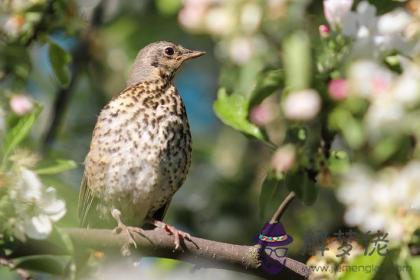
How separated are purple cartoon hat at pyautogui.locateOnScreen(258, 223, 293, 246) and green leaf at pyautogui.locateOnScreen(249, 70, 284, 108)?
0.45 metres

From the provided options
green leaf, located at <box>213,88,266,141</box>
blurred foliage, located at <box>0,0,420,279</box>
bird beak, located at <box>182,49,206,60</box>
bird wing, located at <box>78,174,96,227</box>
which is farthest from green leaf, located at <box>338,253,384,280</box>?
bird beak, located at <box>182,49,206,60</box>

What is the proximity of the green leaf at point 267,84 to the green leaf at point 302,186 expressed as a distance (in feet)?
0.98

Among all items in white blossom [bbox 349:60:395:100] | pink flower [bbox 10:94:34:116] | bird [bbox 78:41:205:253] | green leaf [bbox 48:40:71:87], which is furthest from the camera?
bird [bbox 78:41:205:253]

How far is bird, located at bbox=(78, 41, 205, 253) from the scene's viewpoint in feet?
15.3

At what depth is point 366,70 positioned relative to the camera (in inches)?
126

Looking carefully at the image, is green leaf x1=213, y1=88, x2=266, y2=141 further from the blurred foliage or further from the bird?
the bird

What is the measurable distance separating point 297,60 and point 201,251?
85 centimetres

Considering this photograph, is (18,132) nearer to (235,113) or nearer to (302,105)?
(235,113)

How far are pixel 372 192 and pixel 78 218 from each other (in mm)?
1783

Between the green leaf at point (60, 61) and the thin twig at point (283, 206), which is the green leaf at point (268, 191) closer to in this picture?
the thin twig at point (283, 206)

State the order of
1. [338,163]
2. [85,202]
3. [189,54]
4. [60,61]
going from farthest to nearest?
[189,54], [85,202], [60,61], [338,163]

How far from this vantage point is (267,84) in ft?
11.2

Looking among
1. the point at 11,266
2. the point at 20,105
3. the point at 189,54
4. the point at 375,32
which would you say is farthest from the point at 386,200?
the point at 189,54

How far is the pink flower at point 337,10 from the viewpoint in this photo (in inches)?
132
